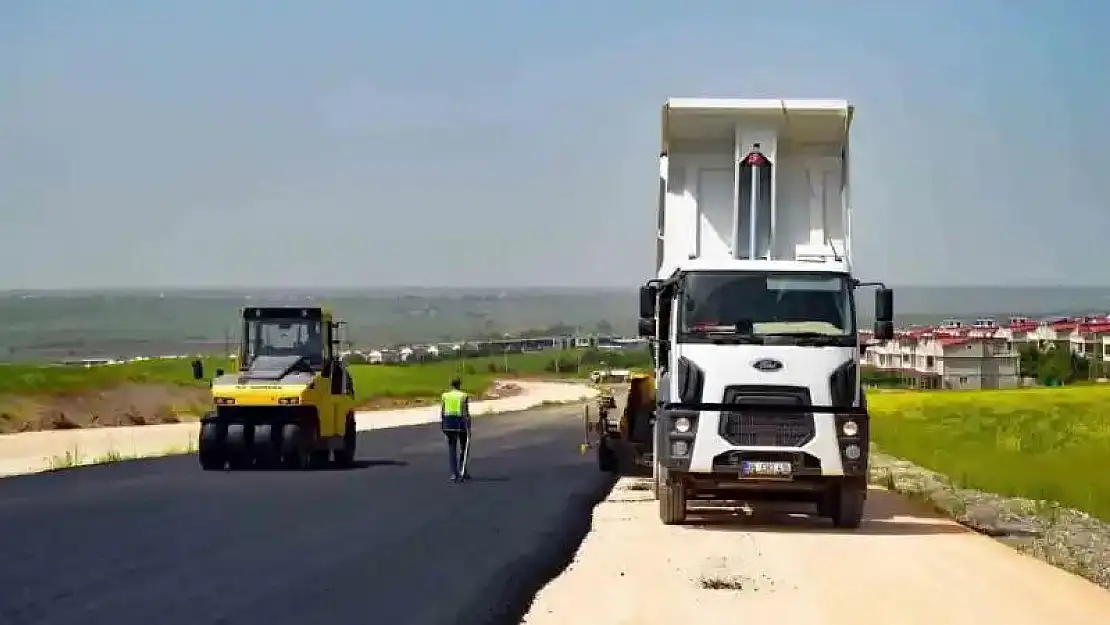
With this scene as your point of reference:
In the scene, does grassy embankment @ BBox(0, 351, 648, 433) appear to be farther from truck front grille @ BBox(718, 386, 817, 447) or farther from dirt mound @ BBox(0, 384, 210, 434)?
truck front grille @ BBox(718, 386, 817, 447)

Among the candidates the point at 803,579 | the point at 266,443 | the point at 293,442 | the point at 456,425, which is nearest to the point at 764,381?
the point at 803,579

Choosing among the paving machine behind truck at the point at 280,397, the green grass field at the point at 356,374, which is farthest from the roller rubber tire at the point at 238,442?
the green grass field at the point at 356,374

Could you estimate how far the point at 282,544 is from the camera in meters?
15.1

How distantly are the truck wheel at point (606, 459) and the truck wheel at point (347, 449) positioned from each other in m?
5.20

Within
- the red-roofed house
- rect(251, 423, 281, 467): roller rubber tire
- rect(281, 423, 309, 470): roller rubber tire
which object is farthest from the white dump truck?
the red-roofed house

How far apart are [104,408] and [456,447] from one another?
136 feet

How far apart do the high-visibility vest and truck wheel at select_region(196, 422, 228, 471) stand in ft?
16.6

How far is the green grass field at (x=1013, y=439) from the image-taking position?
938 inches

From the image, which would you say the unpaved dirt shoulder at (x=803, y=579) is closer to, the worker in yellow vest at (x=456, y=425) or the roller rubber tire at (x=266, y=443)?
A: the worker in yellow vest at (x=456, y=425)

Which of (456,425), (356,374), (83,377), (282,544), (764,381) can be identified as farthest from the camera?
(356,374)

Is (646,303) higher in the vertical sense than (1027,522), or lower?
higher

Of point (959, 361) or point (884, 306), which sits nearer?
point (884, 306)

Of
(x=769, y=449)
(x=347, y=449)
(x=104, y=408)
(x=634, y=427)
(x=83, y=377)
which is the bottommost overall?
(x=104, y=408)

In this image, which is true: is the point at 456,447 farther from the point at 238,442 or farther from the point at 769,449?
the point at 769,449
